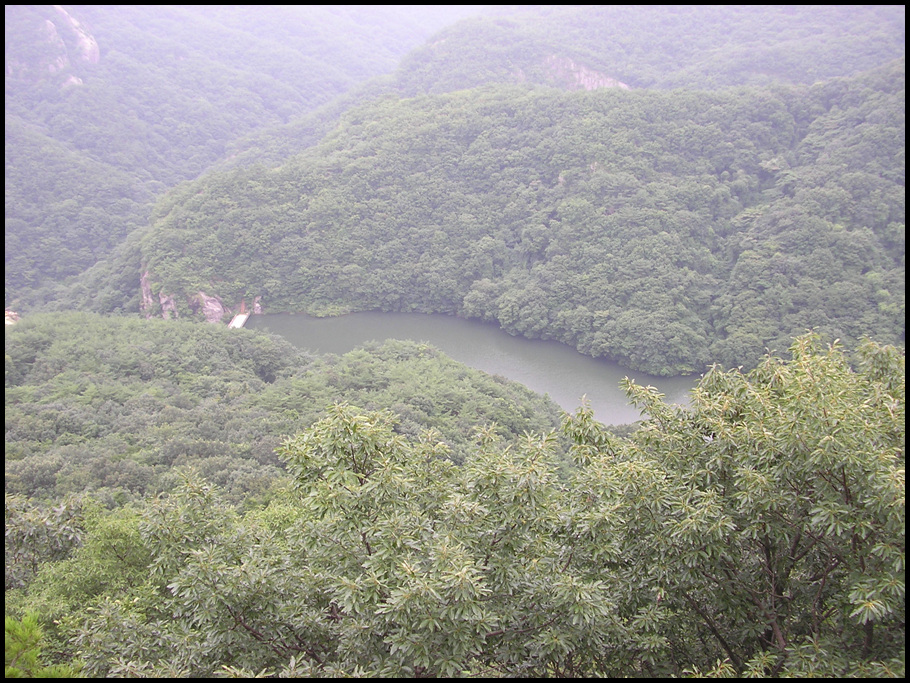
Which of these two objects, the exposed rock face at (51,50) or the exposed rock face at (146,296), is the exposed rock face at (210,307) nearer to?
the exposed rock face at (146,296)

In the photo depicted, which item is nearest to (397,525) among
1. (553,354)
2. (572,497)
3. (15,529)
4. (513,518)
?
(513,518)

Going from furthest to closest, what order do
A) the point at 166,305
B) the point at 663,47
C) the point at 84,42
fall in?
the point at 663,47
the point at 84,42
the point at 166,305

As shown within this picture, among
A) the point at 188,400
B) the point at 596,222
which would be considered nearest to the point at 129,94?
the point at 596,222

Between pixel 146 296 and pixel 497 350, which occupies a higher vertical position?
pixel 146 296

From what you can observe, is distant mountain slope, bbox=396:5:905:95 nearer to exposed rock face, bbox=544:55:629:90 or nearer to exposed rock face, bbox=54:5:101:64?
exposed rock face, bbox=544:55:629:90

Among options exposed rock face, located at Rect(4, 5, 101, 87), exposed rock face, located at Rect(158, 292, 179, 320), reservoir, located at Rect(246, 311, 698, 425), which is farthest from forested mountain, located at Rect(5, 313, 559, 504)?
exposed rock face, located at Rect(4, 5, 101, 87)

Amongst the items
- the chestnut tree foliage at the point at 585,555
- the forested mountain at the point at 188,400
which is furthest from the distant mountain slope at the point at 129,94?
the chestnut tree foliage at the point at 585,555

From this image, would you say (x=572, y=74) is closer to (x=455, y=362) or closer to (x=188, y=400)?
(x=455, y=362)
